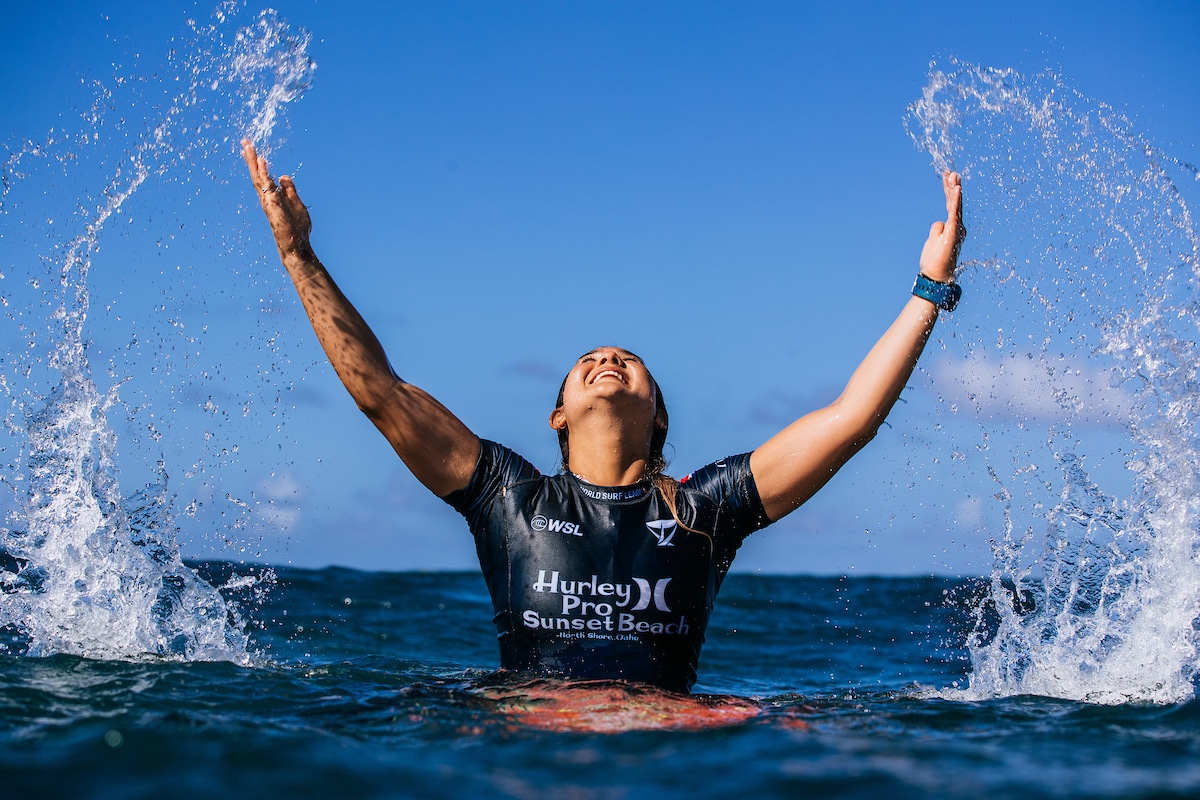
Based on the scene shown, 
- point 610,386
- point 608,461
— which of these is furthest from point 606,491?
point 610,386

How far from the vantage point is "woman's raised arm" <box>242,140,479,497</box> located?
4.57 metres

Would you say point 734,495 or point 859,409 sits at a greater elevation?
point 859,409

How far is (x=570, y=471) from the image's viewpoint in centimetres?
528

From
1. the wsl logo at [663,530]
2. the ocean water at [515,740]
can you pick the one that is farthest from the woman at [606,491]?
the ocean water at [515,740]

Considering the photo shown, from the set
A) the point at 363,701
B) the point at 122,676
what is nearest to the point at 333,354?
the point at 363,701

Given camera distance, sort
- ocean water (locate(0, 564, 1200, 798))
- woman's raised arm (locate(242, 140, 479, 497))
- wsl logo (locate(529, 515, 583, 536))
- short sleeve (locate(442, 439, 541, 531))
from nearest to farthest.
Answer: ocean water (locate(0, 564, 1200, 798)), woman's raised arm (locate(242, 140, 479, 497)), wsl logo (locate(529, 515, 583, 536)), short sleeve (locate(442, 439, 541, 531))

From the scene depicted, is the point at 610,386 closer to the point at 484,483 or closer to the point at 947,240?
the point at 484,483

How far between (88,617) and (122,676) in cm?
109

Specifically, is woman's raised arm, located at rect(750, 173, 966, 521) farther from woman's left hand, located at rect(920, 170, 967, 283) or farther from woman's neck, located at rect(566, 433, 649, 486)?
woman's neck, located at rect(566, 433, 649, 486)

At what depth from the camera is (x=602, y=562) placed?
15.6ft

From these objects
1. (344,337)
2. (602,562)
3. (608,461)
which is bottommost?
(602,562)

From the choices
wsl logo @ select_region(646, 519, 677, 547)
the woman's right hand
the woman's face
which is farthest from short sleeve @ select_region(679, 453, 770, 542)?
the woman's right hand

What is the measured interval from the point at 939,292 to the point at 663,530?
1.63 metres

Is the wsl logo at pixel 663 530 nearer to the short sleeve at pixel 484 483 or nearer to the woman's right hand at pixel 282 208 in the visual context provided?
the short sleeve at pixel 484 483
